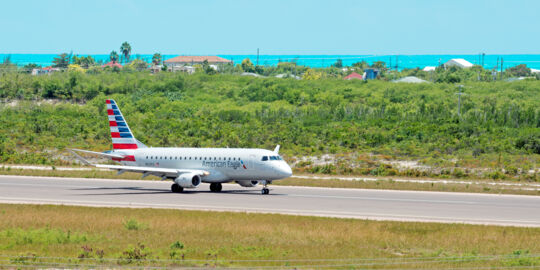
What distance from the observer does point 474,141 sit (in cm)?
8431

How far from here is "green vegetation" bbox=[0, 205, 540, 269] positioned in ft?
78.9

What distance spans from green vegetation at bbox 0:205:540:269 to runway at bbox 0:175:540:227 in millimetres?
4045

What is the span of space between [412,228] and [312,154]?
48566mm

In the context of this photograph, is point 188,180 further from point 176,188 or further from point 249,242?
point 249,242

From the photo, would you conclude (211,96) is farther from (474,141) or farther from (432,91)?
(474,141)

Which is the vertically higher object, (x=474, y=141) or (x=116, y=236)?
(x=474, y=141)

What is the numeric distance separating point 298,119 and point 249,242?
76029 millimetres

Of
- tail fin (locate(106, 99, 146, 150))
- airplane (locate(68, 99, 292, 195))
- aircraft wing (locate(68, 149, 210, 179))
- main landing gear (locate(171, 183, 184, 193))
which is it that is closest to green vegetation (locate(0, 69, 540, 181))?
tail fin (locate(106, 99, 146, 150))

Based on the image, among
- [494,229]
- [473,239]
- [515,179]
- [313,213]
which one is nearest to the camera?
[473,239]

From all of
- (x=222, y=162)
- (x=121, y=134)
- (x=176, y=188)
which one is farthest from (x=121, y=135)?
Answer: (x=222, y=162)

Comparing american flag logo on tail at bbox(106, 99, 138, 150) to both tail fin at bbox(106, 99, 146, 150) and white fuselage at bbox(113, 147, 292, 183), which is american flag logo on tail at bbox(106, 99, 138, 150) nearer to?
tail fin at bbox(106, 99, 146, 150)

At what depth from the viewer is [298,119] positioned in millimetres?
104000

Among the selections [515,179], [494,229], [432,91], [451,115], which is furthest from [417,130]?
[494,229]

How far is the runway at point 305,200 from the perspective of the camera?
38.2m
